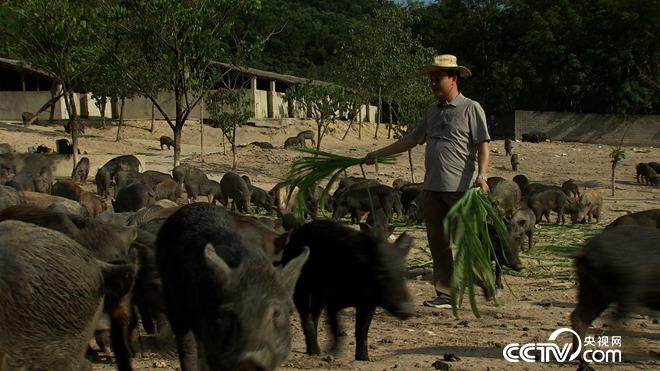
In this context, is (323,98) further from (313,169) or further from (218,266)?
(218,266)

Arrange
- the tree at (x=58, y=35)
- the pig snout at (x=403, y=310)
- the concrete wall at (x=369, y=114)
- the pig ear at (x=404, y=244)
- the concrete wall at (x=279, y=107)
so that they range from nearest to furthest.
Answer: the pig snout at (x=403, y=310)
the pig ear at (x=404, y=244)
the tree at (x=58, y=35)
the concrete wall at (x=279, y=107)
the concrete wall at (x=369, y=114)

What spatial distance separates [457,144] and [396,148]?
54 cm

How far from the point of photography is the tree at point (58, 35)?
73.4 feet

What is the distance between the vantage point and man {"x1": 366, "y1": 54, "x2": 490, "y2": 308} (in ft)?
23.7

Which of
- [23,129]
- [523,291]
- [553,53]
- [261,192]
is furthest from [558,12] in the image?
[523,291]

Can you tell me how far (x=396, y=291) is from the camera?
20.4ft

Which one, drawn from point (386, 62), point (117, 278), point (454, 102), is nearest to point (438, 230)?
point (454, 102)

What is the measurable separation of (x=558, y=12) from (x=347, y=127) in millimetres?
15162

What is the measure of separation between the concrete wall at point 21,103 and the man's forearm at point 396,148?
38.7 metres

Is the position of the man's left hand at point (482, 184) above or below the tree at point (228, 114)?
below

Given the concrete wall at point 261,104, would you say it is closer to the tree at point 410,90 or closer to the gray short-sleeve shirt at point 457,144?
the tree at point 410,90

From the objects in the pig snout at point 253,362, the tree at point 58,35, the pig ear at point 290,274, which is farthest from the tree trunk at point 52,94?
the pig snout at point 253,362

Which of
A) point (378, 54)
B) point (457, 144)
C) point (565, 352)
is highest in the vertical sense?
point (378, 54)

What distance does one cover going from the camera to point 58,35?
22812 mm
